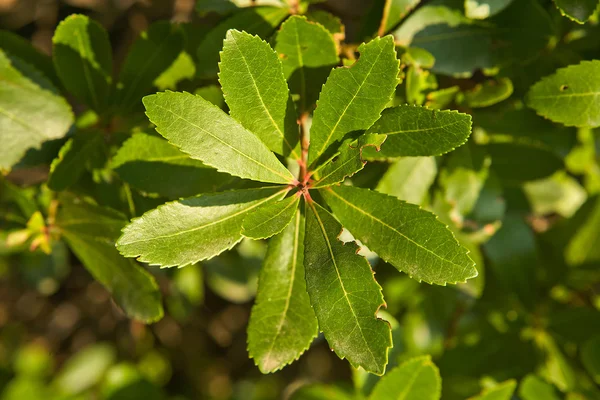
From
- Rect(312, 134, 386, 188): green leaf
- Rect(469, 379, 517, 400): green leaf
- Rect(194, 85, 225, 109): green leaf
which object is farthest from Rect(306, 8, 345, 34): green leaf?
Rect(469, 379, 517, 400): green leaf

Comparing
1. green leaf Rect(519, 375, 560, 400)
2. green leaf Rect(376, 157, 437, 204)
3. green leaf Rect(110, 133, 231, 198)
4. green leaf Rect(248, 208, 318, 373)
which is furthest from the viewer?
green leaf Rect(519, 375, 560, 400)

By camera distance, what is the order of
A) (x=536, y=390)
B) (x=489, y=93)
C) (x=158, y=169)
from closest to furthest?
(x=158, y=169) < (x=489, y=93) < (x=536, y=390)

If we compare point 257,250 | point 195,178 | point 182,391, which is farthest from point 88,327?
point 195,178

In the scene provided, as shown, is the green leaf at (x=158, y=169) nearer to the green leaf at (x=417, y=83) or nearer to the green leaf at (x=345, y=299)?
the green leaf at (x=345, y=299)

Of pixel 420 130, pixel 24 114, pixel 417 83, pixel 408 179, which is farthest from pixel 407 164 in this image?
pixel 24 114

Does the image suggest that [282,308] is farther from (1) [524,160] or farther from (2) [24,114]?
(1) [524,160]

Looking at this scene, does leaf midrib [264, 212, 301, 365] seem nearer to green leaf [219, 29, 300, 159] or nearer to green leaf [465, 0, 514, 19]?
green leaf [219, 29, 300, 159]
